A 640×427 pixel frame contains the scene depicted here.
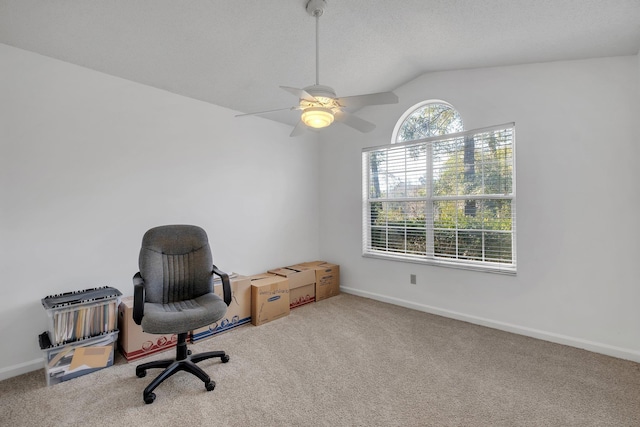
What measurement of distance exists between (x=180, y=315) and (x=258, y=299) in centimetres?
126

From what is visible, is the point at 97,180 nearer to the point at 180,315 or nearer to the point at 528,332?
the point at 180,315

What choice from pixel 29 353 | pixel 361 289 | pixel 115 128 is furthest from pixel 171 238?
pixel 361 289

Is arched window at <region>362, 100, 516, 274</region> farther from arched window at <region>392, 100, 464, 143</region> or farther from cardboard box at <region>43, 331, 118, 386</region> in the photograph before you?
cardboard box at <region>43, 331, 118, 386</region>

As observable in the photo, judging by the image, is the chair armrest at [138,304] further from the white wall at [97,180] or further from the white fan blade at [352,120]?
the white fan blade at [352,120]

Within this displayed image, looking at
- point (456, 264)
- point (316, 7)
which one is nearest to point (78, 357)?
point (316, 7)

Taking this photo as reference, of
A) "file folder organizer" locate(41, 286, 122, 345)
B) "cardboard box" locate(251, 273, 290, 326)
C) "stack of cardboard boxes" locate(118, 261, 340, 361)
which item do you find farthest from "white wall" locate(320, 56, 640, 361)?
"file folder organizer" locate(41, 286, 122, 345)

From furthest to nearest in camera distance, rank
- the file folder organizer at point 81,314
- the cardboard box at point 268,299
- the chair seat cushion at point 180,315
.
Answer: the cardboard box at point 268,299, the file folder organizer at point 81,314, the chair seat cushion at point 180,315

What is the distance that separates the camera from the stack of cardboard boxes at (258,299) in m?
2.46

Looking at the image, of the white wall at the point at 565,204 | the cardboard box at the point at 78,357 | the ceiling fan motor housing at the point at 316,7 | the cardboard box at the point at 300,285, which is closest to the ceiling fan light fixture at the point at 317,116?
the ceiling fan motor housing at the point at 316,7

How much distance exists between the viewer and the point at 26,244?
2.26 meters

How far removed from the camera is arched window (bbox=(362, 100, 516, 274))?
308 cm

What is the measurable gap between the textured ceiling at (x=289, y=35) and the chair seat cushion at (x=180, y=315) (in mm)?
2059

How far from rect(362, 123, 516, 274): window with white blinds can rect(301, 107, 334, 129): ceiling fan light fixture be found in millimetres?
1989

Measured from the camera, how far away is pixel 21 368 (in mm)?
2244
